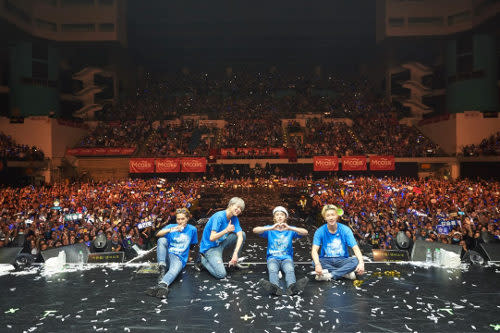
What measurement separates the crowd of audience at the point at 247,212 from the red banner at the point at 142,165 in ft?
18.1

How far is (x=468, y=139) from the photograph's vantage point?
32188mm

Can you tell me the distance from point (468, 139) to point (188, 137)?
26138 millimetres

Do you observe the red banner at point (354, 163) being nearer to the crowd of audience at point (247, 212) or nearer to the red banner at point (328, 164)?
the red banner at point (328, 164)

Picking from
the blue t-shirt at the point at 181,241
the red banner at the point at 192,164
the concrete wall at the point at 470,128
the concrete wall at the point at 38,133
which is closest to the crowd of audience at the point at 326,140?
the red banner at the point at 192,164

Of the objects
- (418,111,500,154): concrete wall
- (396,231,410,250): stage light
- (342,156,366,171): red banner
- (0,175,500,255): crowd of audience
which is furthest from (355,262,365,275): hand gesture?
(418,111,500,154): concrete wall

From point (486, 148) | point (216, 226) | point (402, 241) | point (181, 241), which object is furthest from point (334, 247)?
point (486, 148)

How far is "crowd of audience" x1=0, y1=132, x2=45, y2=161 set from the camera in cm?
2852

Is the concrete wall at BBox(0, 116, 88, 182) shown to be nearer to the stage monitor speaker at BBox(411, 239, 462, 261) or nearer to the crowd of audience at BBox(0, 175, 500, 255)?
the crowd of audience at BBox(0, 175, 500, 255)

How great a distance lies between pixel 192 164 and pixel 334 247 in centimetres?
2414

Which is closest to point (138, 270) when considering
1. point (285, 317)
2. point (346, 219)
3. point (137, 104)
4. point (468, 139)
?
point (285, 317)

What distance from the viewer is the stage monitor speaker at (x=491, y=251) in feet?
23.7

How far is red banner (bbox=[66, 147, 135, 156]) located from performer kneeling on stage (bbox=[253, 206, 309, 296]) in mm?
28671

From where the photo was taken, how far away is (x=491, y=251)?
291 inches

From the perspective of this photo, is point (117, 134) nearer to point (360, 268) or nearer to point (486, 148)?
point (486, 148)
